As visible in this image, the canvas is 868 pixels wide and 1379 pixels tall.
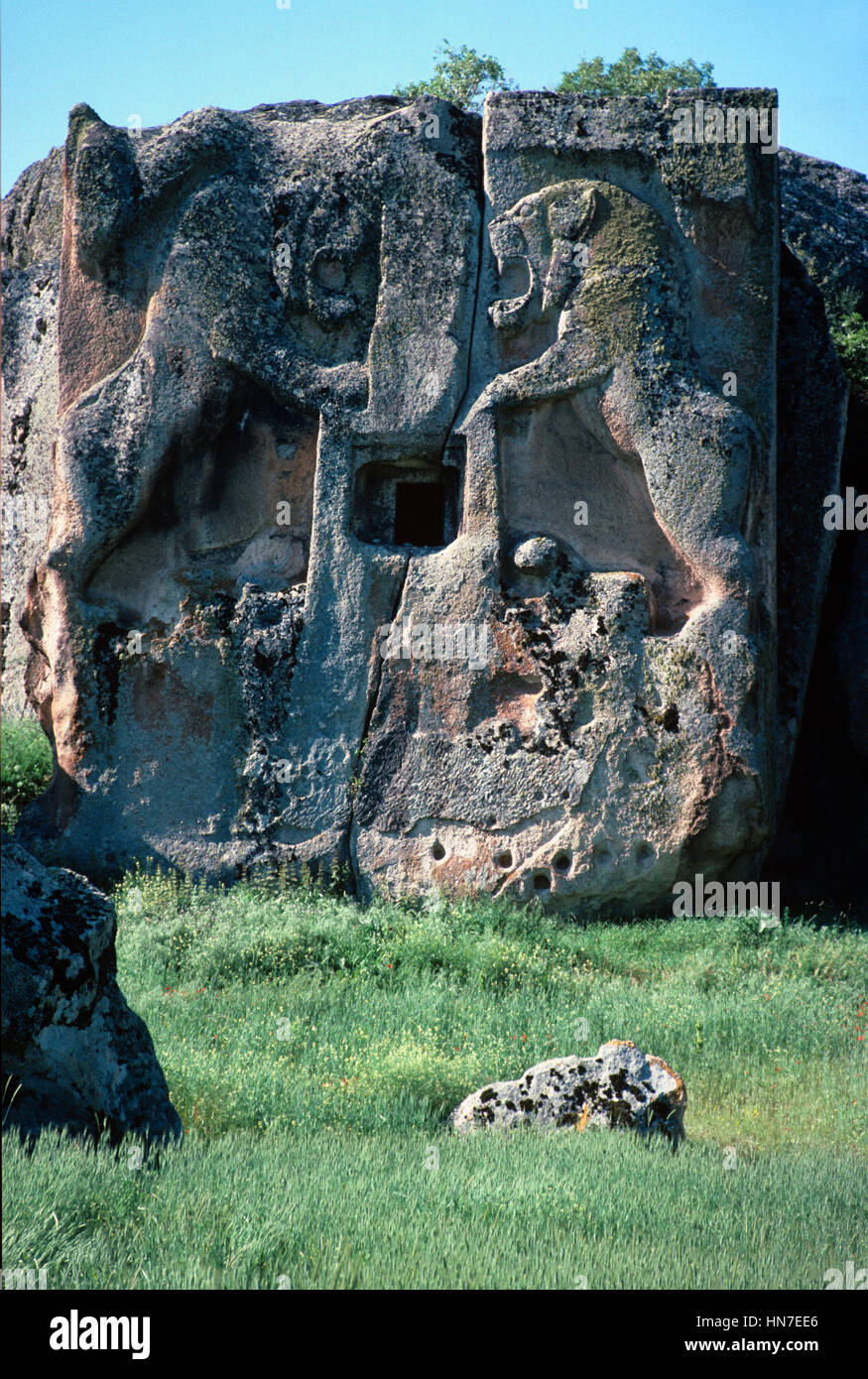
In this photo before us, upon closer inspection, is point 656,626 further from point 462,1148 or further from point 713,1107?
point 462,1148

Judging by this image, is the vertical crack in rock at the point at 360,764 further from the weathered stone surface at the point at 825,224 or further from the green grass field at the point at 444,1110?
the weathered stone surface at the point at 825,224

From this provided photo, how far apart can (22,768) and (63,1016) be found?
858 centimetres

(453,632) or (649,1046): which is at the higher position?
(453,632)

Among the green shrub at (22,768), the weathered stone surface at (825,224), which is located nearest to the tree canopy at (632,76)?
the weathered stone surface at (825,224)

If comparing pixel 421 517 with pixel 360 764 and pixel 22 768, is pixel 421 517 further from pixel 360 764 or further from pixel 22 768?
pixel 22 768

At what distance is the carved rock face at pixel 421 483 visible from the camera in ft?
32.3

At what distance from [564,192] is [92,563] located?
4.42 meters

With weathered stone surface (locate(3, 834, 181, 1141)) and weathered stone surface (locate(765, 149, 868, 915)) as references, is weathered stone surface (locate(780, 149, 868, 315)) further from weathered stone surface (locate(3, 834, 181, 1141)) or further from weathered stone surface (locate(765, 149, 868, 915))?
weathered stone surface (locate(3, 834, 181, 1141))

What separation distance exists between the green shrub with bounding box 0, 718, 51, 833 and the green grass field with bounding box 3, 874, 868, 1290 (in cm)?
286

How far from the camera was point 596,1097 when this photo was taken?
5.98 m

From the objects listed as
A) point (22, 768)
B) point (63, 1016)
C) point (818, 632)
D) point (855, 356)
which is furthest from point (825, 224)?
point (63, 1016)

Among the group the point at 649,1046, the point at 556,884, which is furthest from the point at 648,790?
the point at 649,1046

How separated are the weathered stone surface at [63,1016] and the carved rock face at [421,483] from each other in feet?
16.8

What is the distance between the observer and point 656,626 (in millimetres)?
10062
